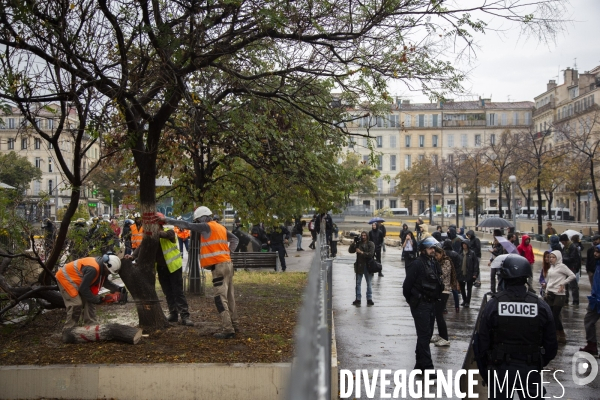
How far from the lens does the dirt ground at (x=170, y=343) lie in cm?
812

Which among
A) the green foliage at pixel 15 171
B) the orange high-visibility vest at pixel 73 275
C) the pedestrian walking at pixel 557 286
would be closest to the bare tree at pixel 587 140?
the pedestrian walking at pixel 557 286

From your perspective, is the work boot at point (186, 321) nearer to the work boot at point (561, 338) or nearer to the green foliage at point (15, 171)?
the green foliage at point (15, 171)

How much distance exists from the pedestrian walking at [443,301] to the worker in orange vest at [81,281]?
179 inches

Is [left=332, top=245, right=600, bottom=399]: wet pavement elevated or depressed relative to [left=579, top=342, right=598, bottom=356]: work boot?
depressed

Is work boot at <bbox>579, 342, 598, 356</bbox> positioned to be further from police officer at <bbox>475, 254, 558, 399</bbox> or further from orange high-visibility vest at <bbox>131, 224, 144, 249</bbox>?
orange high-visibility vest at <bbox>131, 224, 144, 249</bbox>

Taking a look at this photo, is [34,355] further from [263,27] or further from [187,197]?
[187,197]

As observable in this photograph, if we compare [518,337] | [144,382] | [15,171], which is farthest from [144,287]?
[15,171]

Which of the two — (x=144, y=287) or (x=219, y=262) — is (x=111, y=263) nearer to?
(x=144, y=287)

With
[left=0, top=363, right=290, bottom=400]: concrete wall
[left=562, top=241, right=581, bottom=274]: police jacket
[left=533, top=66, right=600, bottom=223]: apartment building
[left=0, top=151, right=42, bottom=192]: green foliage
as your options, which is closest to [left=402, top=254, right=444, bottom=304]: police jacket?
[left=0, top=363, right=290, bottom=400]: concrete wall

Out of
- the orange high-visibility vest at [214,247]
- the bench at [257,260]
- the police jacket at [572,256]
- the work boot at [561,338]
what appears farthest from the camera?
the bench at [257,260]

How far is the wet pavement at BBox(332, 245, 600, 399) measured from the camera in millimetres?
9000

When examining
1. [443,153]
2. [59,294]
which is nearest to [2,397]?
[59,294]

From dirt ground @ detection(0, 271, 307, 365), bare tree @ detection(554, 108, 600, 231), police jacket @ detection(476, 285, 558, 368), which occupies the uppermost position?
bare tree @ detection(554, 108, 600, 231)

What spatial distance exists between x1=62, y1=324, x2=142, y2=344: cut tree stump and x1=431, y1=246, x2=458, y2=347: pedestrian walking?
418cm
